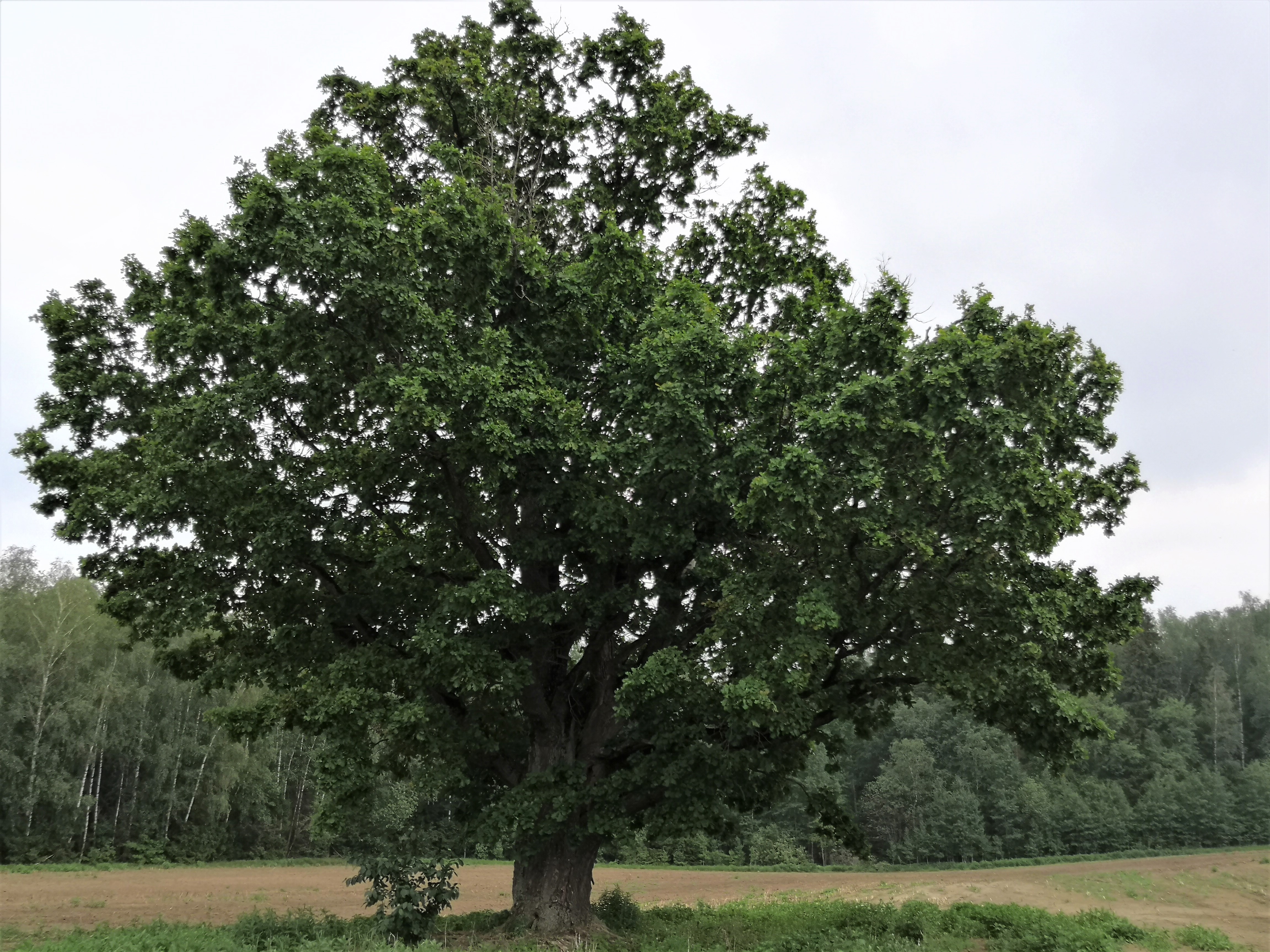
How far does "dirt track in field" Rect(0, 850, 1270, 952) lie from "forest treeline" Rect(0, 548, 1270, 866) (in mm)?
3187

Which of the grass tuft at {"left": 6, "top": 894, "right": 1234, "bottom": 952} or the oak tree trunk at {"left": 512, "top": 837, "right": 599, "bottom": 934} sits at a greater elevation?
the oak tree trunk at {"left": 512, "top": 837, "right": 599, "bottom": 934}

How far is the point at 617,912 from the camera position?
59.8 feet

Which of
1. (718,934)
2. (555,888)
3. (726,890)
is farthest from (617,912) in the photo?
(726,890)

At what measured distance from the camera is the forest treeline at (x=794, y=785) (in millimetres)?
41250

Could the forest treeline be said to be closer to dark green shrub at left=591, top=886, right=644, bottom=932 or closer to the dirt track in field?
dark green shrub at left=591, top=886, right=644, bottom=932

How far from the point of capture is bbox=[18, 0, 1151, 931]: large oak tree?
40.4 ft

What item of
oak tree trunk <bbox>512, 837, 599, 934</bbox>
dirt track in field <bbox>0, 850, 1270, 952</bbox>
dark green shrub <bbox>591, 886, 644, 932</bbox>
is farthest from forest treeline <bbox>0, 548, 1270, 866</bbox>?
dirt track in field <bbox>0, 850, 1270, 952</bbox>

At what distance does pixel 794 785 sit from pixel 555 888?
566 cm

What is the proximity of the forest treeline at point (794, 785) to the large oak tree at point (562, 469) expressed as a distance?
4.05 metres

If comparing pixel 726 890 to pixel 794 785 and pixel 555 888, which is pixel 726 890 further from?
pixel 555 888

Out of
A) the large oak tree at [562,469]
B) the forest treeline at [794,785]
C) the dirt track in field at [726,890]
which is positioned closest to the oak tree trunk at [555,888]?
the large oak tree at [562,469]

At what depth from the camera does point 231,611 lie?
1628 centimetres

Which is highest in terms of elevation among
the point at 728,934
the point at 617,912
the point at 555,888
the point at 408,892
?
the point at 408,892

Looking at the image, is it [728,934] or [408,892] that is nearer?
[408,892]
